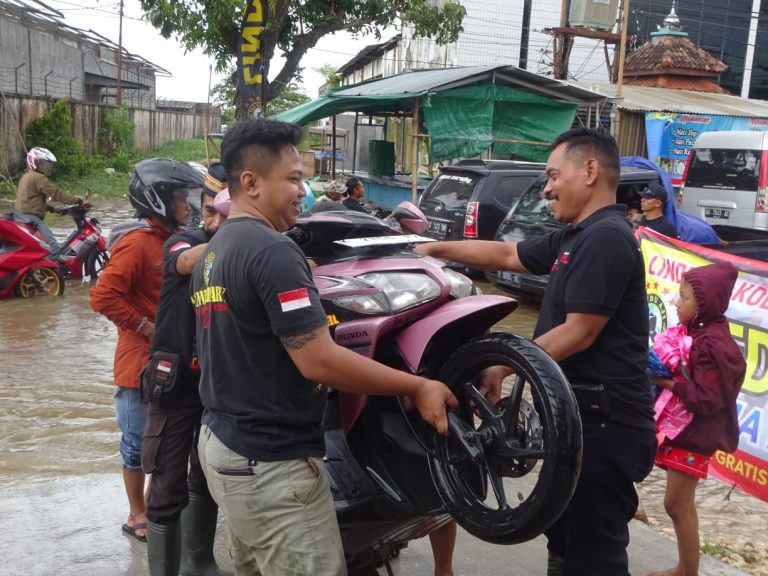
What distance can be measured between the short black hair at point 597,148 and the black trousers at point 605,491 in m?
0.88

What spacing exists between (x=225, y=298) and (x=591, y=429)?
4.28 feet

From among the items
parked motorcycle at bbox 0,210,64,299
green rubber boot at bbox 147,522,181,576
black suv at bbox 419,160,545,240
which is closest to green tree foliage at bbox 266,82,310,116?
black suv at bbox 419,160,545,240

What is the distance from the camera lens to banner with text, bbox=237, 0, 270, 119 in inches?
476

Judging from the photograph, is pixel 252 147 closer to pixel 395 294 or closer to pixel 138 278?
pixel 395 294

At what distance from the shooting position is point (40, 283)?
9.61 meters

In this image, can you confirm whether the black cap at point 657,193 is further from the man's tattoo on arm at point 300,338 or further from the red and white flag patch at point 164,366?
the man's tattoo on arm at point 300,338

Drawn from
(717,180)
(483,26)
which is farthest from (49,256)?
(483,26)

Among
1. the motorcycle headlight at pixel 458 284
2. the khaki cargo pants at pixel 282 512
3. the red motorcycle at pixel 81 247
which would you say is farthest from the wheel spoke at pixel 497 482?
the red motorcycle at pixel 81 247

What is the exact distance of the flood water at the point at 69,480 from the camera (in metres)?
3.67

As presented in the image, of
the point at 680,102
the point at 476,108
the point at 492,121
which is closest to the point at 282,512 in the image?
the point at 476,108

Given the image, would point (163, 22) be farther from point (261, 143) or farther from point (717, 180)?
point (261, 143)

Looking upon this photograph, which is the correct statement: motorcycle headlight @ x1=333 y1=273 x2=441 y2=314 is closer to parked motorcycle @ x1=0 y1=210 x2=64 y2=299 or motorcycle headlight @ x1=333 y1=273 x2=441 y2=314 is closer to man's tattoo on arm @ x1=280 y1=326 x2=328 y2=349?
man's tattoo on arm @ x1=280 y1=326 x2=328 y2=349

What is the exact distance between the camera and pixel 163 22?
1466 cm

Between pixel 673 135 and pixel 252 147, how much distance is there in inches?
718
